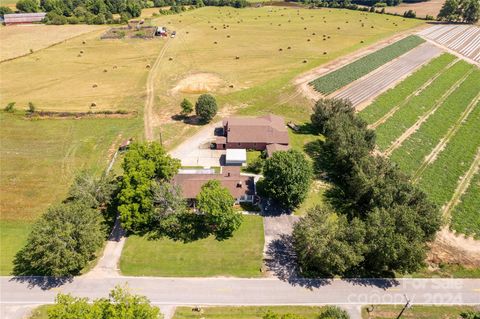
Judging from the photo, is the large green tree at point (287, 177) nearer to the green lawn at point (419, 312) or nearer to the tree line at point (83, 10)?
the green lawn at point (419, 312)

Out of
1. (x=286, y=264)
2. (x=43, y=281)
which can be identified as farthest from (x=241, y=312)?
(x=43, y=281)

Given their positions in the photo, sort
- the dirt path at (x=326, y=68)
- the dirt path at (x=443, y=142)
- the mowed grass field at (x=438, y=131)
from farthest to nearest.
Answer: the dirt path at (x=326, y=68)
the dirt path at (x=443, y=142)
the mowed grass field at (x=438, y=131)

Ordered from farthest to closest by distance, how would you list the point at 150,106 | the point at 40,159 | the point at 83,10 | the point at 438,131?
the point at 83,10 < the point at 150,106 < the point at 438,131 < the point at 40,159


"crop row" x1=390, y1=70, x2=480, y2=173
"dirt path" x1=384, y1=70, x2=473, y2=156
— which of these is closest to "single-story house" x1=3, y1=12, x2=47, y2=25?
"dirt path" x1=384, y1=70, x2=473, y2=156

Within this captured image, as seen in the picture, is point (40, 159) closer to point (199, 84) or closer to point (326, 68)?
point (199, 84)

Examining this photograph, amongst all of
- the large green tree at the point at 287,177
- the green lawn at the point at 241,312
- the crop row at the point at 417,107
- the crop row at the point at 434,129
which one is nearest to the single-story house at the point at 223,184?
the large green tree at the point at 287,177

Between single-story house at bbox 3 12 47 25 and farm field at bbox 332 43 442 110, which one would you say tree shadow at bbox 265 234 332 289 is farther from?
single-story house at bbox 3 12 47 25
